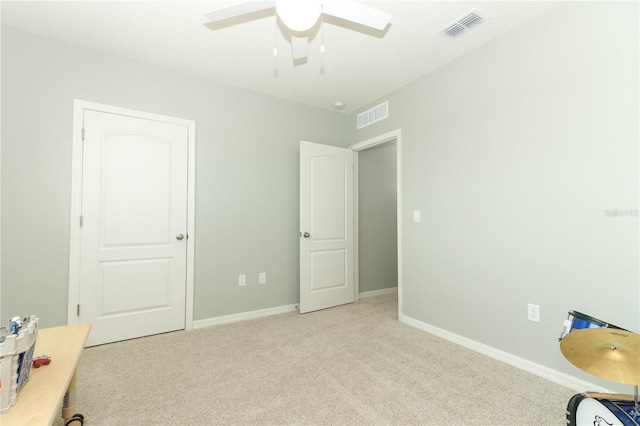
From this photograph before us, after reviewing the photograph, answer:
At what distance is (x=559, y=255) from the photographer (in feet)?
6.82

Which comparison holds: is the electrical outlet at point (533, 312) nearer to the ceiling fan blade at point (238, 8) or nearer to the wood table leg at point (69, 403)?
the ceiling fan blade at point (238, 8)

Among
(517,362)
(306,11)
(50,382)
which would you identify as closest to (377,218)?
(517,362)

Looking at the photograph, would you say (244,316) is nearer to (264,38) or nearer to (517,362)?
(517,362)

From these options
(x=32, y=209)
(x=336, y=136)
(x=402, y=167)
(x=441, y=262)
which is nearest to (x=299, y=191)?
(x=336, y=136)

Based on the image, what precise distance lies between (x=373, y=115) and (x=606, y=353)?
318cm

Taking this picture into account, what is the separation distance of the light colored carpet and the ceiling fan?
2.06 meters

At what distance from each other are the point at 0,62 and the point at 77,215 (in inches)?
49.7

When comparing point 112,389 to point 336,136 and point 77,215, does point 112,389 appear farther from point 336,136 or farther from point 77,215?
point 336,136

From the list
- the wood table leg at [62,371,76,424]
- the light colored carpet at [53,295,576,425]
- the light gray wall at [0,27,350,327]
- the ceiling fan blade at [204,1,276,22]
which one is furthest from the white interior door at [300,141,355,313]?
the wood table leg at [62,371,76,424]

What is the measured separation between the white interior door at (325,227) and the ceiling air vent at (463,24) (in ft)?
5.85

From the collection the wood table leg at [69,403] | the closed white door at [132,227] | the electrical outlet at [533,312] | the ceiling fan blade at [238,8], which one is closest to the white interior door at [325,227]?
the closed white door at [132,227]

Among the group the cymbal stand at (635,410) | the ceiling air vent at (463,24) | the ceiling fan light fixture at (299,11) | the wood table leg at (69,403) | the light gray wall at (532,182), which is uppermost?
the ceiling air vent at (463,24)

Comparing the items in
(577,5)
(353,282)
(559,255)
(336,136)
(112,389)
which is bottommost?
(112,389)

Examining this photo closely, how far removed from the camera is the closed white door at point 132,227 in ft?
8.79
